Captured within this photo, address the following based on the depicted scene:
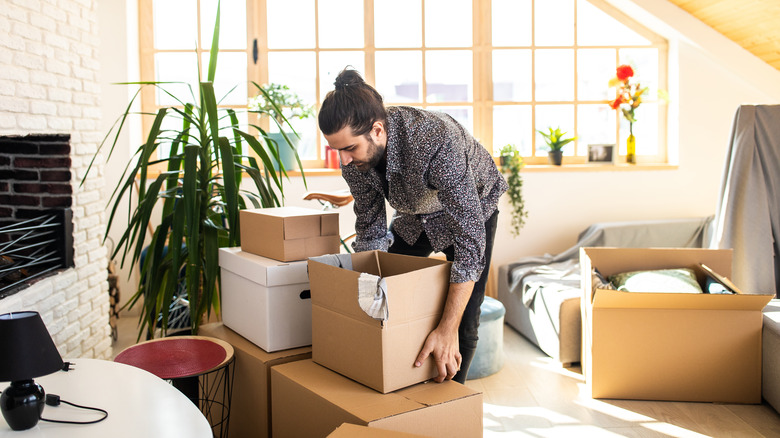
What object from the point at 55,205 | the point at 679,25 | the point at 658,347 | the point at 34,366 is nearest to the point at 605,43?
the point at 679,25

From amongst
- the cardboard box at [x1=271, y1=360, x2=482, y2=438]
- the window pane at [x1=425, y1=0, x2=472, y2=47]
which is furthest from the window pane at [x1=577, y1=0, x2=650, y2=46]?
the cardboard box at [x1=271, y1=360, x2=482, y2=438]

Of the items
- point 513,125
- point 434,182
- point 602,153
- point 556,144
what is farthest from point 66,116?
point 602,153

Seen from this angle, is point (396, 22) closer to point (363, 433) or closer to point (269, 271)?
point (269, 271)

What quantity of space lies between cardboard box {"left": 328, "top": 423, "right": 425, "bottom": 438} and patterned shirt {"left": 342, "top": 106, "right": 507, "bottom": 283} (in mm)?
426

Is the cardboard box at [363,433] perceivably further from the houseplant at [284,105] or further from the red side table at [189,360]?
the houseplant at [284,105]

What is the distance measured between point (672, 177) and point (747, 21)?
3.44 feet

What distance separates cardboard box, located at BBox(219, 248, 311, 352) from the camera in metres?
1.93

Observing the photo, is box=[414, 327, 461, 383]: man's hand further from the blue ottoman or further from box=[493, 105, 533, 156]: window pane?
box=[493, 105, 533, 156]: window pane

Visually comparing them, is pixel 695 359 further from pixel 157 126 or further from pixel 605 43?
pixel 605 43

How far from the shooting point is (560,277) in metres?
3.68

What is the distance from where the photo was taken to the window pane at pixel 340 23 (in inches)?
174

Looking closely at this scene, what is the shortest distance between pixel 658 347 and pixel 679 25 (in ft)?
8.08

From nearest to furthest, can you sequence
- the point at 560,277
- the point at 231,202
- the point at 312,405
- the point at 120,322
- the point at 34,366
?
the point at 34,366
the point at 312,405
the point at 231,202
the point at 560,277
the point at 120,322

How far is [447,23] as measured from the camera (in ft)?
14.8
